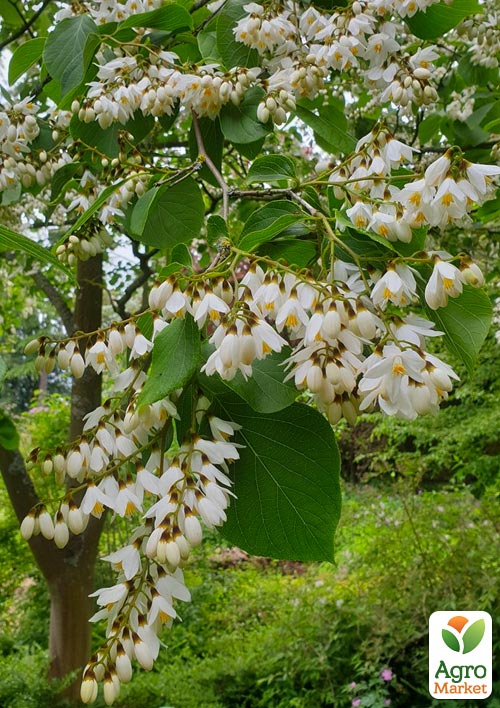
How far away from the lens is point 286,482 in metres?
0.75

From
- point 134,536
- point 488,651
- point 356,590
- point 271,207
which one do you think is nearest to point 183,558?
point 134,536

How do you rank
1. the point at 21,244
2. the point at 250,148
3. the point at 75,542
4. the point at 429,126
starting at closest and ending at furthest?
the point at 21,244 < the point at 250,148 < the point at 429,126 < the point at 75,542

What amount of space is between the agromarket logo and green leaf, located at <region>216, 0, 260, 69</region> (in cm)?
266

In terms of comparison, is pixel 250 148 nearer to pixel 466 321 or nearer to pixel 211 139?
pixel 211 139

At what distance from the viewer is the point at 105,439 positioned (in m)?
0.75

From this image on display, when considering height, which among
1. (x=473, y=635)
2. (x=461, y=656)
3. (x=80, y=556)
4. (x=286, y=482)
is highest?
(x=286, y=482)

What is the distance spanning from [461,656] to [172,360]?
2822 mm

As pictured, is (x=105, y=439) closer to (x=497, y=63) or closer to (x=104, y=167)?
(x=104, y=167)

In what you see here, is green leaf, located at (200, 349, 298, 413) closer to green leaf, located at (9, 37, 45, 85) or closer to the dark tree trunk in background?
green leaf, located at (9, 37, 45, 85)

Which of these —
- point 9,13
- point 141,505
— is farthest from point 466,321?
point 9,13

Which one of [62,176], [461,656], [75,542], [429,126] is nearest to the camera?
[62,176]

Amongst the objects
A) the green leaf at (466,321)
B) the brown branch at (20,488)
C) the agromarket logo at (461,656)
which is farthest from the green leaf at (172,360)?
the agromarket logo at (461,656)

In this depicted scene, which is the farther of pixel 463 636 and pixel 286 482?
pixel 463 636

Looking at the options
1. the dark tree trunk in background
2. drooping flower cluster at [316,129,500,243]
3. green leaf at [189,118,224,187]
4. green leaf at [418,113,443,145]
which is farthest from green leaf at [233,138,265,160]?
the dark tree trunk in background
